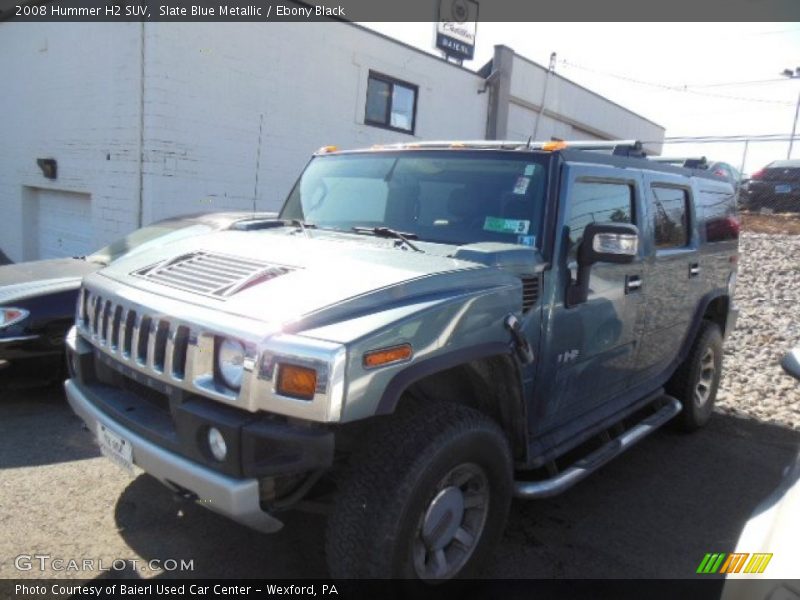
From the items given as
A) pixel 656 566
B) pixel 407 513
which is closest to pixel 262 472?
pixel 407 513

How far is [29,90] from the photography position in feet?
37.8

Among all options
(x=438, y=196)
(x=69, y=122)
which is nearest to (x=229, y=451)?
(x=438, y=196)

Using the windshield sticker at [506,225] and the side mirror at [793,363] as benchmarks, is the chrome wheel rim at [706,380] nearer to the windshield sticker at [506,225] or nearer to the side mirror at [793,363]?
the side mirror at [793,363]

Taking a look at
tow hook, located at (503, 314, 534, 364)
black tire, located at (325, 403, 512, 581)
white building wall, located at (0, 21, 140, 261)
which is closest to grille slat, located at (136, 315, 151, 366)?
black tire, located at (325, 403, 512, 581)

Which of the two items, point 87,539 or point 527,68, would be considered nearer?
point 87,539

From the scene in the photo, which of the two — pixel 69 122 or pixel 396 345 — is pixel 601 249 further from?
pixel 69 122

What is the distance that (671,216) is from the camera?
13.8 ft

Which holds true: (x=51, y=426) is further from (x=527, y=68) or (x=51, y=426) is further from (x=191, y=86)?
(x=527, y=68)

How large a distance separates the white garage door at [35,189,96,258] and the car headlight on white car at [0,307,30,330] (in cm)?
616

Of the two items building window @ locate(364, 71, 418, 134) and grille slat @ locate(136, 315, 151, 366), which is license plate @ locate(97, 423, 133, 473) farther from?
building window @ locate(364, 71, 418, 134)

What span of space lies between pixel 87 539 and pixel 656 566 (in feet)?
9.40

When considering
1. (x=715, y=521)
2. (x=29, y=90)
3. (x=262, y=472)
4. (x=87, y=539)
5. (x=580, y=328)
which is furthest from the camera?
(x=29, y=90)

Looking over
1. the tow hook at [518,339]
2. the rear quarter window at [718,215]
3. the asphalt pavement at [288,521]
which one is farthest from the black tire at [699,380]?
the tow hook at [518,339]

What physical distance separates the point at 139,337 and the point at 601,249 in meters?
2.10
